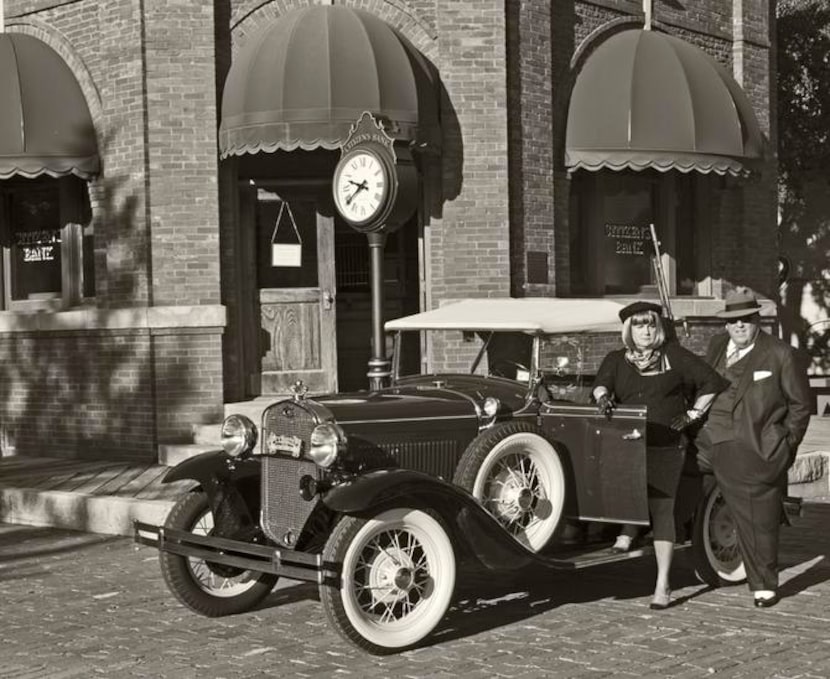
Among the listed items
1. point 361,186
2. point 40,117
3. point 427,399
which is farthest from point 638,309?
point 40,117

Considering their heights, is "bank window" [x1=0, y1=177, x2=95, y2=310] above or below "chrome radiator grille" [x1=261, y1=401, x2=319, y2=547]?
above

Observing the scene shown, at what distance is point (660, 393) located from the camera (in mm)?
7363

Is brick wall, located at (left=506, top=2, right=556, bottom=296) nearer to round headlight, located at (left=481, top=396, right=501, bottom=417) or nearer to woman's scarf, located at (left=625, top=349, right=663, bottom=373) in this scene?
woman's scarf, located at (left=625, top=349, right=663, bottom=373)

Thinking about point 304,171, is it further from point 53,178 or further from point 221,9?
point 53,178

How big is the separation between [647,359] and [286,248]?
696 centimetres

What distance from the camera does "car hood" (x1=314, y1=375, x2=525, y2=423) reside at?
7.02 metres

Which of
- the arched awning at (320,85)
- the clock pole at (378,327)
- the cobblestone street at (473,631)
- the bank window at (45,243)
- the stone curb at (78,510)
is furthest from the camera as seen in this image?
the bank window at (45,243)

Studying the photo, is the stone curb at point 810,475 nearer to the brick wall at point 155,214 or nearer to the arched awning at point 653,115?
the arched awning at point 653,115

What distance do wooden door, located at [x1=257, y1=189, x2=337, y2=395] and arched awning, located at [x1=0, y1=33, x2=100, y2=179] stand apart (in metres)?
1.95

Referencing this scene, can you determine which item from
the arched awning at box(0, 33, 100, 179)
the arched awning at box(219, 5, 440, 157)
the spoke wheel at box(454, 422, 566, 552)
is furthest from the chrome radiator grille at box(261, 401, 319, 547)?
the arched awning at box(0, 33, 100, 179)

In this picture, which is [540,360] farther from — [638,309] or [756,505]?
[756,505]

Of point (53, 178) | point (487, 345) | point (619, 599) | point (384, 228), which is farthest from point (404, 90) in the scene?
point (619, 599)

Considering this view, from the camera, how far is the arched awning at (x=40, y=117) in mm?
12922

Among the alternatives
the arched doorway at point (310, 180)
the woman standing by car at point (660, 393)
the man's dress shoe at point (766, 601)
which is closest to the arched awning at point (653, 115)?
the arched doorway at point (310, 180)
